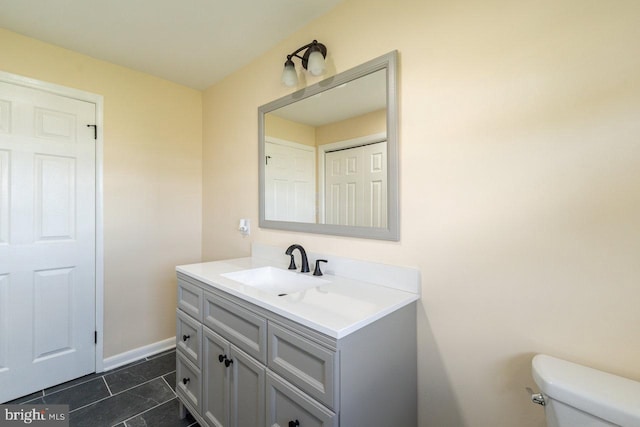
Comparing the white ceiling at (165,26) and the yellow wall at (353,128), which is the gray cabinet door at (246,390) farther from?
the white ceiling at (165,26)

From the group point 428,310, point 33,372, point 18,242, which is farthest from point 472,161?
point 33,372

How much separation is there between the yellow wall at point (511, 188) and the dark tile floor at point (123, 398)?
150cm

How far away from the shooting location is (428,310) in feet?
3.89

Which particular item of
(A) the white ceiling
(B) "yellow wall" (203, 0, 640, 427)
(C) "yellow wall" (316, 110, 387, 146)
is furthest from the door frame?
(B) "yellow wall" (203, 0, 640, 427)

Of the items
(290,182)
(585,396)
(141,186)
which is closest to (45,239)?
(141,186)

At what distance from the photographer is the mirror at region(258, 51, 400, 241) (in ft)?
4.25

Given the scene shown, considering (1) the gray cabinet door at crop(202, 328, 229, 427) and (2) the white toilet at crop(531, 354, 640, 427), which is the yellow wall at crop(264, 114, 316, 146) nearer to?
(1) the gray cabinet door at crop(202, 328, 229, 427)

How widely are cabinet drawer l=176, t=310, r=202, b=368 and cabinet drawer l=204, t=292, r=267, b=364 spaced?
4.9 inches

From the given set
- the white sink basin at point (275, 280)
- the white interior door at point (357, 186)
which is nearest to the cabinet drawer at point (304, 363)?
the white sink basin at point (275, 280)

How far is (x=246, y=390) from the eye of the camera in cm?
117

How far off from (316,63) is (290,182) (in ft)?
2.24

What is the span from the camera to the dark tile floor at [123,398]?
5.22ft

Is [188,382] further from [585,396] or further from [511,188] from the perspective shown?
[511,188]

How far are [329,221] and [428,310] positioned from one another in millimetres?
650
